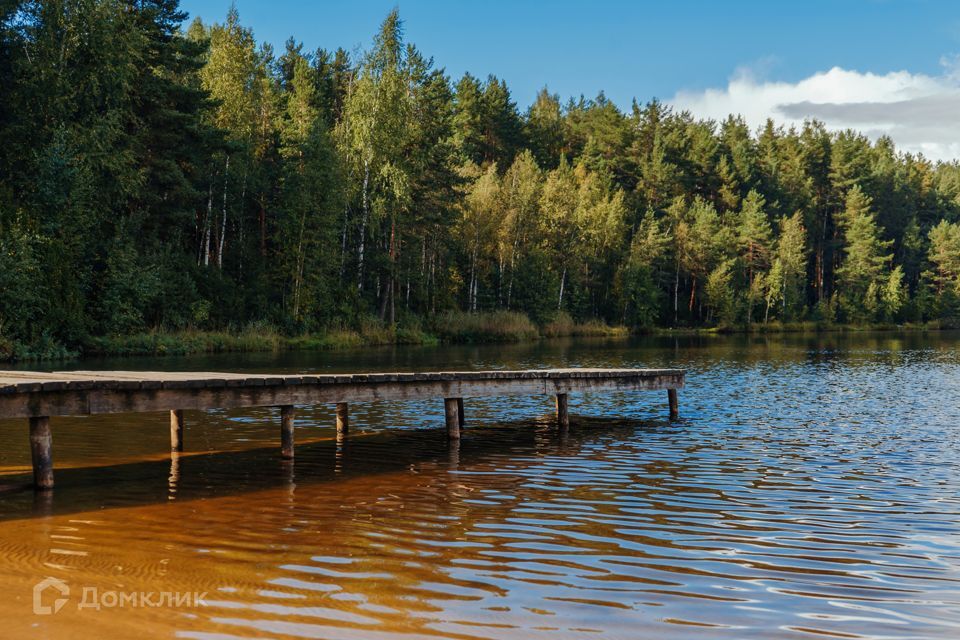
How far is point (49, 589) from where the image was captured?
647cm

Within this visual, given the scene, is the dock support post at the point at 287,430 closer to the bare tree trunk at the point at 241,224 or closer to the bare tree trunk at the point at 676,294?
the bare tree trunk at the point at 241,224

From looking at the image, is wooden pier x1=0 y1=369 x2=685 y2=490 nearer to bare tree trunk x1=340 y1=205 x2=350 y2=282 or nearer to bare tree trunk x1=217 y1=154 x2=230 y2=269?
bare tree trunk x1=217 y1=154 x2=230 y2=269

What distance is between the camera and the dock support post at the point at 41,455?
409 inches

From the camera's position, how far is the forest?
35.0 metres

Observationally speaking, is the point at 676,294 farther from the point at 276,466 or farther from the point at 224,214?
the point at 276,466

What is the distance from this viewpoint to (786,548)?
26.6 ft

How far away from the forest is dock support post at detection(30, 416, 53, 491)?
70.0ft

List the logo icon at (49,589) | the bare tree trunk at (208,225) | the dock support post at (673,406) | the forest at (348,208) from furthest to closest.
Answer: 1. the bare tree trunk at (208,225)
2. the forest at (348,208)
3. the dock support post at (673,406)
4. the logo icon at (49,589)

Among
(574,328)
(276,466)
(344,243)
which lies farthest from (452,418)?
(574,328)

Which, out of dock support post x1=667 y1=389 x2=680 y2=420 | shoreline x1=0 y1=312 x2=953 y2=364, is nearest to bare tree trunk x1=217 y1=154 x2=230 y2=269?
shoreline x1=0 y1=312 x2=953 y2=364

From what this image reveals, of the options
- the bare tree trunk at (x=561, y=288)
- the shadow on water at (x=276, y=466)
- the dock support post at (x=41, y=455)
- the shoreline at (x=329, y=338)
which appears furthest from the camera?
the bare tree trunk at (x=561, y=288)

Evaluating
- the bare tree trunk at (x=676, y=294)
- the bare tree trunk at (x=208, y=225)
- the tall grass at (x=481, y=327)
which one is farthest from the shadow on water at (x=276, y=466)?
the bare tree trunk at (x=676, y=294)

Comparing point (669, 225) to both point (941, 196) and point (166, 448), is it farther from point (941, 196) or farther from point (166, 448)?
point (166, 448)

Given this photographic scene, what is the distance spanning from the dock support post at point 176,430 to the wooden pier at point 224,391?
0.05 feet
